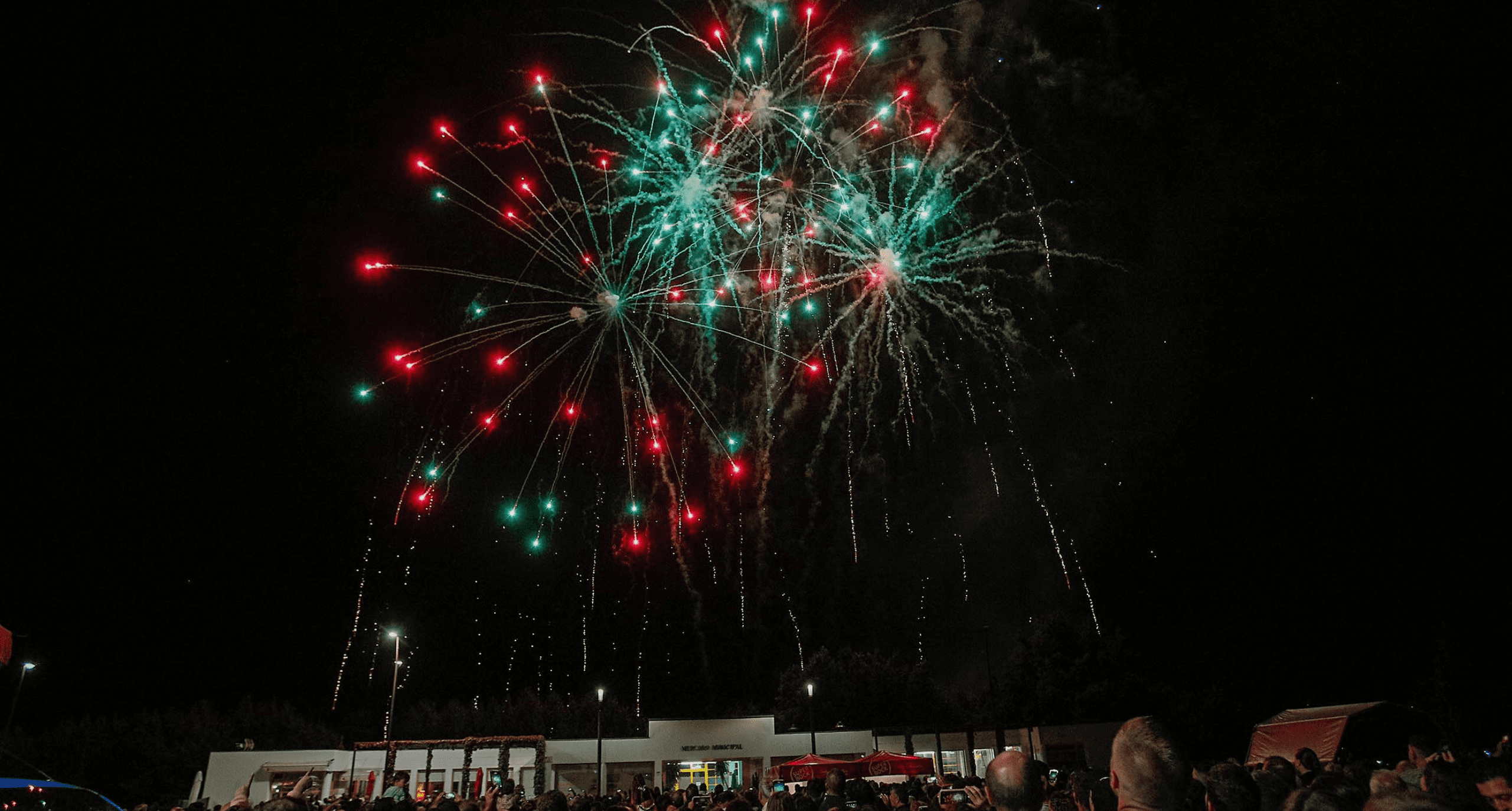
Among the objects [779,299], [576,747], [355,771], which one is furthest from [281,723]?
[779,299]

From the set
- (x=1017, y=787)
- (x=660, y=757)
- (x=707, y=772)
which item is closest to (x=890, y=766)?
(x=707, y=772)

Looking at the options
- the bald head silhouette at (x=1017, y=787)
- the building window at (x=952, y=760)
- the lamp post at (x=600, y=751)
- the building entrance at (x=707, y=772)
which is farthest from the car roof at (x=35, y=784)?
the building window at (x=952, y=760)

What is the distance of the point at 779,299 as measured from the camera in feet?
53.3

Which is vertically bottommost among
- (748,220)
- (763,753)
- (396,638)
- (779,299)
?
(763,753)

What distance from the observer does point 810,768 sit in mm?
19922

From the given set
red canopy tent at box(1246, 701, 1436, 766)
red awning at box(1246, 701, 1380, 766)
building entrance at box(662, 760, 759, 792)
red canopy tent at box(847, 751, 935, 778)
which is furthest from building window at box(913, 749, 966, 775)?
red canopy tent at box(1246, 701, 1436, 766)

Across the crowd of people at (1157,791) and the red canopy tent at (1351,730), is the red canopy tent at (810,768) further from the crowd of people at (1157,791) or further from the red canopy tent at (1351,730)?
the crowd of people at (1157,791)

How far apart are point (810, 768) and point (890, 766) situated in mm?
1866

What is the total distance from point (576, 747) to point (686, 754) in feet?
13.5

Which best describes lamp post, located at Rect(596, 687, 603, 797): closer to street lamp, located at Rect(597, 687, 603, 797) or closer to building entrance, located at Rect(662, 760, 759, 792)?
street lamp, located at Rect(597, 687, 603, 797)

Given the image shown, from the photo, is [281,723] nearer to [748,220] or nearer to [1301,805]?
[748,220]

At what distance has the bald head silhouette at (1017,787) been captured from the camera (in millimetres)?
3105

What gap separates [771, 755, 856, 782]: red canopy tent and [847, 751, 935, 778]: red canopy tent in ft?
0.41

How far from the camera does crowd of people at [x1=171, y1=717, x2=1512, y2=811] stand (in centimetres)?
246
